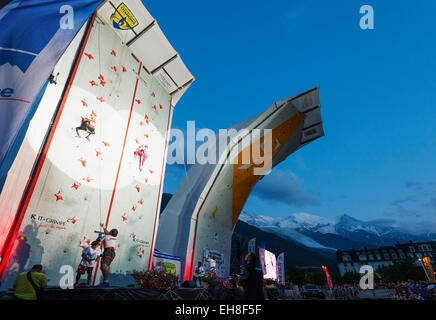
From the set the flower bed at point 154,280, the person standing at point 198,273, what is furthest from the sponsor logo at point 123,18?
the person standing at point 198,273

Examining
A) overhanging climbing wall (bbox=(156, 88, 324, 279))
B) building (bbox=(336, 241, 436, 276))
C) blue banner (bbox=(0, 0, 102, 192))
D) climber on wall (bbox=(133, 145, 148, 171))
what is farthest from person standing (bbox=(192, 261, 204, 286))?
building (bbox=(336, 241, 436, 276))

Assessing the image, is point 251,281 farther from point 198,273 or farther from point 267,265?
point 267,265

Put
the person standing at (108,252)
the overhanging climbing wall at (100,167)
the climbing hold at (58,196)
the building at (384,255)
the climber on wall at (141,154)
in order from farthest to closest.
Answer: the building at (384,255) → the climber on wall at (141,154) → the climbing hold at (58,196) → the person standing at (108,252) → the overhanging climbing wall at (100,167)

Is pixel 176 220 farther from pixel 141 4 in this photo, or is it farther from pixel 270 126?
pixel 141 4

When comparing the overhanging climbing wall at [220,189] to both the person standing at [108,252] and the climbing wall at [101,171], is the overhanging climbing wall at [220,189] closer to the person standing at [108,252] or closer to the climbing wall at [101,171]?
the climbing wall at [101,171]

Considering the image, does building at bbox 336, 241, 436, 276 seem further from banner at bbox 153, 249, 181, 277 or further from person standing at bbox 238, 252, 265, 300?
person standing at bbox 238, 252, 265, 300

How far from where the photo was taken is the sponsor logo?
→ 948cm

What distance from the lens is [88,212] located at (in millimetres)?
7547

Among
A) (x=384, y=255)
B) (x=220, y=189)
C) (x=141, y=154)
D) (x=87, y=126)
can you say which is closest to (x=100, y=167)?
(x=87, y=126)

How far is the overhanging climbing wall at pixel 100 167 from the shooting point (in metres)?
6.34

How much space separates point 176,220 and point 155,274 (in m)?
7.73

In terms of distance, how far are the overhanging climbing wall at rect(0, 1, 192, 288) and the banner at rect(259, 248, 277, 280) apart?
521 inches

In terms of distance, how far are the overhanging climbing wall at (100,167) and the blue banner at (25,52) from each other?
46.2 inches

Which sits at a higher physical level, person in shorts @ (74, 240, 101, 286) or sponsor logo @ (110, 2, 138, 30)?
sponsor logo @ (110, 2, 138, 30)
